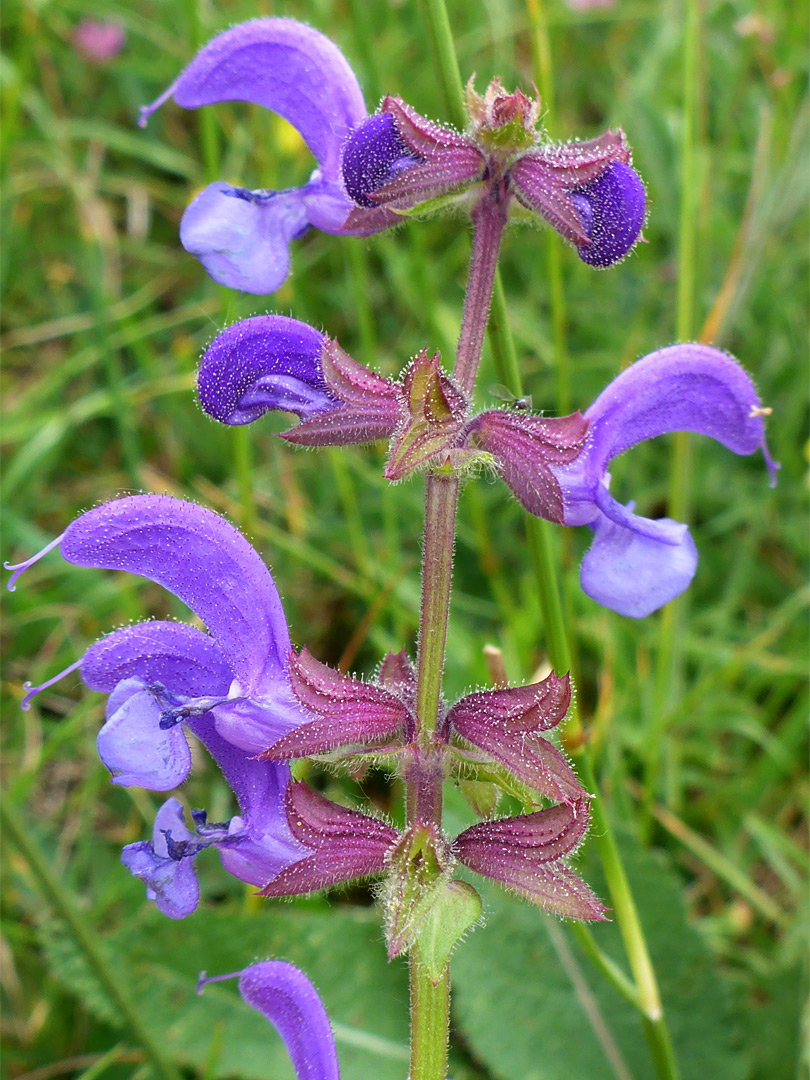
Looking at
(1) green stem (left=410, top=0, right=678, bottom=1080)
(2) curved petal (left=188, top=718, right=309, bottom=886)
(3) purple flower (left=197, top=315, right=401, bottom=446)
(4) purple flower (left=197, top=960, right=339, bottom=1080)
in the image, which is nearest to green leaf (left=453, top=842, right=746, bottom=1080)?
(1) green stem (left=410, top=0, right=678, bottom=1080)

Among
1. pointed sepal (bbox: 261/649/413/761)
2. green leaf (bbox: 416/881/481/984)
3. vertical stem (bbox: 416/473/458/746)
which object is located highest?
vertical stem (bbox: 416/473/458/746)

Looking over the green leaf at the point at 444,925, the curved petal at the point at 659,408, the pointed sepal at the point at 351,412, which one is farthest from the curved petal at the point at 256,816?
the curved petal at the point at 659,408

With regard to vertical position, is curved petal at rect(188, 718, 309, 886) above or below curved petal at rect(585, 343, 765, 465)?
below

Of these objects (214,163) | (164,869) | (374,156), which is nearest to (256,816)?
(164,869)

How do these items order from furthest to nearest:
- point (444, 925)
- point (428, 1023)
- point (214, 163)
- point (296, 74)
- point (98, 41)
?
point (98, 41), point (214, 163), point (296, 74), point (428, 1023), point (444, 925)

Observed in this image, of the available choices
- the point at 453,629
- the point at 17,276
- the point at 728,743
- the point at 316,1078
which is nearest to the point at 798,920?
the point at 728,743

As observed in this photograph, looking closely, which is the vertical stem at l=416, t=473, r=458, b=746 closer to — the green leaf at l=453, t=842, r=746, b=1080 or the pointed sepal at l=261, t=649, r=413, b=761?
the pointed sepal at l=261, t=649, r=413, b=761

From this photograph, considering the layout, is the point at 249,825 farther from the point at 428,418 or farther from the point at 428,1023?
the point at 428,418
